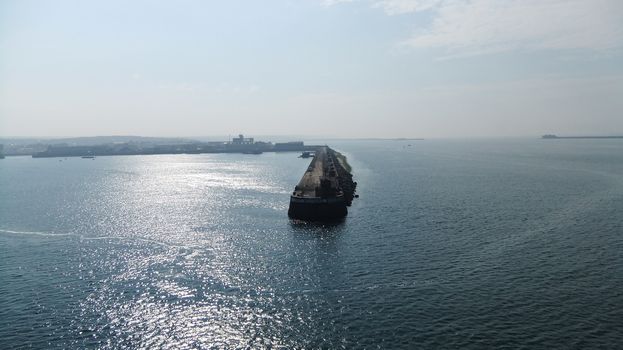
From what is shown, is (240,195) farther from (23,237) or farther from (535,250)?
(535,250)

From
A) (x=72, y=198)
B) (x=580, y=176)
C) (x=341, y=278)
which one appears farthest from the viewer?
(x=580, y=176)

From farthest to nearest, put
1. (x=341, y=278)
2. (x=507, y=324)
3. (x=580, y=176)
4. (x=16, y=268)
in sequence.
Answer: (x=580, y=176)
(x=16, y=268)
(x=341, y=278)
(x=507, y=324)

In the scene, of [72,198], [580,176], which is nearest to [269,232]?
[72,198]

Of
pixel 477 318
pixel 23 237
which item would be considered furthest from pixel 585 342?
pixel 23 237

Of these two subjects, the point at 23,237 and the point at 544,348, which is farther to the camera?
the point at 23,237

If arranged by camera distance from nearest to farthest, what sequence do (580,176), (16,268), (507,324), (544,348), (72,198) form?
(544,348)
(507,324)
(16,268)
(72,198)
(580,176)

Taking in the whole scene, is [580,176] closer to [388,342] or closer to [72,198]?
[388,342]
